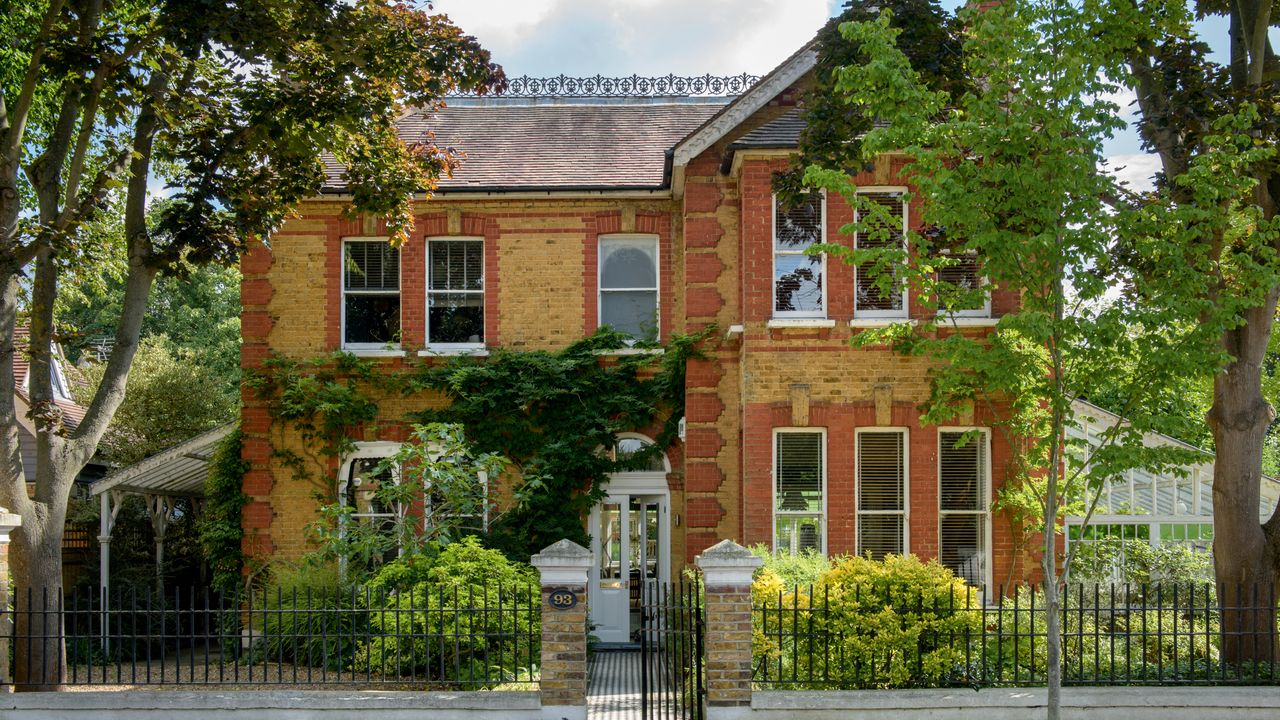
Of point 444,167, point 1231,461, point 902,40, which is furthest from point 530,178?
point 1231,461

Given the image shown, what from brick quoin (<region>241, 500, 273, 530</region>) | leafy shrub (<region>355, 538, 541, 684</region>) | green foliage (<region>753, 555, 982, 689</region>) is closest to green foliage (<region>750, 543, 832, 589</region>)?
green foliage (<region>753, 555, 982, 689</region>)

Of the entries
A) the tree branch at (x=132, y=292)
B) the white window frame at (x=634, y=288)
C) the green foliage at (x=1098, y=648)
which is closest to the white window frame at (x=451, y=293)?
the white window frame at (x=634, y=288)

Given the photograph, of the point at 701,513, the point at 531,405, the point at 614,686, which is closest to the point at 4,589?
the point at 614,686

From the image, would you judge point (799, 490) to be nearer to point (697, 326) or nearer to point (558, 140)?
point (697, 326)

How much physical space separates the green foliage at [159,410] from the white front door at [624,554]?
1021cm

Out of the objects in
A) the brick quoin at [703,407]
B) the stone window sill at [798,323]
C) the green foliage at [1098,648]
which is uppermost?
the stone window sill at [798,323]

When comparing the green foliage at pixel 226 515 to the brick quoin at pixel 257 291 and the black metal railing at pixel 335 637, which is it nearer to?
the black metal railing at pixel 335 637

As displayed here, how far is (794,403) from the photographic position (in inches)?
596

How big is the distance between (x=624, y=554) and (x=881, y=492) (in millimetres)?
4327

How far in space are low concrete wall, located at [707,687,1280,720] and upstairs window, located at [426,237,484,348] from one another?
984 cm

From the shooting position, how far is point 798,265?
15.6 metres

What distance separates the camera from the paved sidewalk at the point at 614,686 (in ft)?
37.1

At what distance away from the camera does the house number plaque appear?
9.27 metres

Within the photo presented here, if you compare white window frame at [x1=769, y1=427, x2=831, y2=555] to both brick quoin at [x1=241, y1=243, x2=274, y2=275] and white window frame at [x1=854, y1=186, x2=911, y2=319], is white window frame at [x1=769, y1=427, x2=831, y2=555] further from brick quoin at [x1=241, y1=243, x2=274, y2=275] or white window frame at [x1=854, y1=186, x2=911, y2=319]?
brick quoin at [x1=241, y1=243, x2=274, y2=275]
